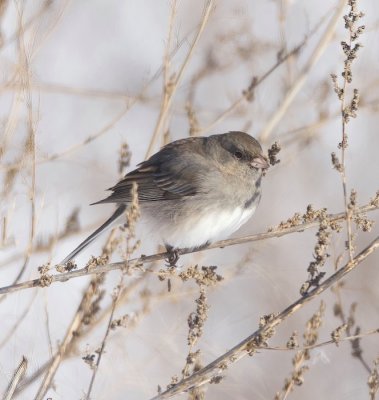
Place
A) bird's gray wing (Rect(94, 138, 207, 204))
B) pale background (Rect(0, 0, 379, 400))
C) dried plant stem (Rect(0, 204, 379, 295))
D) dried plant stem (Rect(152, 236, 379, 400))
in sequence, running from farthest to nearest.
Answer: bird's gray wing (Rect(94, 138, 207, 204)), pale background (Rect(0, 0, 379, 400)), dried plant stem (Rect(0, 204, 379, 295)), dried plant stem (Rect(152, 236, 379, 400))

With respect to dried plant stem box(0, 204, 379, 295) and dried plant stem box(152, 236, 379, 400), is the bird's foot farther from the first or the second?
dried plant stem box(152, 236, 379, 400)

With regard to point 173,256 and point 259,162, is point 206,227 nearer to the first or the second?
point 173,256

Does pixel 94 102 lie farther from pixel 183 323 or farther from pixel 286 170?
pixel 183 323

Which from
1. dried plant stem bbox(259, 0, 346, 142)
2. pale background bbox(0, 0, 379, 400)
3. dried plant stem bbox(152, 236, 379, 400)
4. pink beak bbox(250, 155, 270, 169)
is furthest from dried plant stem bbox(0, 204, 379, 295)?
dried plant stem bbox(259, 0, 346, 142)

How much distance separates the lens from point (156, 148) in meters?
3.60

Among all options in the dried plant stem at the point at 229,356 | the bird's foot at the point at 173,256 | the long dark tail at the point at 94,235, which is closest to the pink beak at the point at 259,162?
the bird's foot at the point at 173,256

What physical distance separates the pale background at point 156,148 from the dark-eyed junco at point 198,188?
0.22m

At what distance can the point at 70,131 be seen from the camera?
18.7ft

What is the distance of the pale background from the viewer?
345 cm

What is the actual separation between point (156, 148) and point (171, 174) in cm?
22

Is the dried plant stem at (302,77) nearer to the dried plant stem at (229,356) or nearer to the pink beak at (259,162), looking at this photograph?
the pink beak at (259,162)

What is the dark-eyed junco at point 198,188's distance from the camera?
3.51 m

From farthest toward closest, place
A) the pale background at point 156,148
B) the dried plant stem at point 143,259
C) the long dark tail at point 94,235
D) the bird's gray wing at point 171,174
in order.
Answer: the bird's gray wing at point 171,174 → the pale background at point 156,148 → the long dark tail at point 94,235 → the dried plant stem at point 143,259

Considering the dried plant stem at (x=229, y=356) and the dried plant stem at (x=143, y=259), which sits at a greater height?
the dried plant stem at (x=143, y=259)
